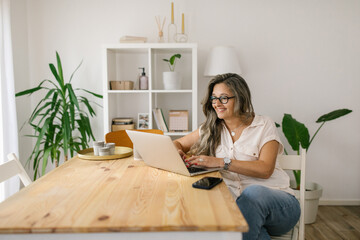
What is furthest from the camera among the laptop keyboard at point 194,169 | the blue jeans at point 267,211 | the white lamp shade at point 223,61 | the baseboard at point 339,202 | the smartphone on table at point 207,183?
the baseboard at point 339,202

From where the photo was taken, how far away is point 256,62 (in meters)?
3.31

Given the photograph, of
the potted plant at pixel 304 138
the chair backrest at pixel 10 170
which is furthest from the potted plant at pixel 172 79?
the chair backrest at pixel 10 170

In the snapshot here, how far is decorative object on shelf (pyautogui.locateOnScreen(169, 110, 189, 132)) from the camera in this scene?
309cm

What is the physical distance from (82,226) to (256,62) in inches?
107

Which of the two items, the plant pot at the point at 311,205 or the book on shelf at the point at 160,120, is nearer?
the plant pot at the point at 311,205

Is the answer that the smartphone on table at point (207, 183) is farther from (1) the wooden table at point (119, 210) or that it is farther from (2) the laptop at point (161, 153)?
(2) the laptop at point (161, 153)

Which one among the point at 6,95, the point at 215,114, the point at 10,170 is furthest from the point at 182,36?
the point at 10,170

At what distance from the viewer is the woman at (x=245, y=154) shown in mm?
1510

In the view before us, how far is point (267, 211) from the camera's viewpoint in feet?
4.88

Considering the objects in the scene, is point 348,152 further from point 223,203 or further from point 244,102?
point 223,203

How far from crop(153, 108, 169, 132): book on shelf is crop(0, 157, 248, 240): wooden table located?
5.19 feet

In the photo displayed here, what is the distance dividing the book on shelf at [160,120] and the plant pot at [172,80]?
233 mm

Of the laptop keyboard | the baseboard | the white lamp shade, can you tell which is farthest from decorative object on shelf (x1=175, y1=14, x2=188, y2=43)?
the baseboard

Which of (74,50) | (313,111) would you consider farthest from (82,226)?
(313,111)
